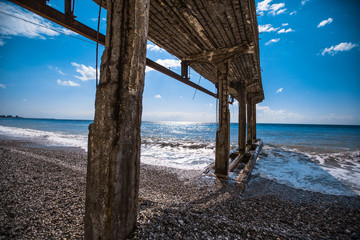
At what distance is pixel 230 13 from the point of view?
11.1 ft

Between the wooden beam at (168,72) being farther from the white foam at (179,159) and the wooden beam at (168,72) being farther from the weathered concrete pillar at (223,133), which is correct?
the white foam at (179,159)

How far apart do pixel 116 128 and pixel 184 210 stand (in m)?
1.92

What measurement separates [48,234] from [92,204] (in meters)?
0.97

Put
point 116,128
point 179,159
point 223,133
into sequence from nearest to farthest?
point 116,128
point 223,133
point 179,159

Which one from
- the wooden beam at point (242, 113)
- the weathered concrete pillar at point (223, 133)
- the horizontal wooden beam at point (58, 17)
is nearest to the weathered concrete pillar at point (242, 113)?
the wooden beam at point (242, 113)

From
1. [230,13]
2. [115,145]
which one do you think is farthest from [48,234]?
[230,13]

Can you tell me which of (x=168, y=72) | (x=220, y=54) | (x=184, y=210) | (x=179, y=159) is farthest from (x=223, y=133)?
(x=179, y=159)

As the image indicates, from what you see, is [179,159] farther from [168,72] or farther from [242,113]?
[168,72]

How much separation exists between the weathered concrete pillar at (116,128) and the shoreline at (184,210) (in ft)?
1.49

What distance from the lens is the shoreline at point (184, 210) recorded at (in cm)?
200

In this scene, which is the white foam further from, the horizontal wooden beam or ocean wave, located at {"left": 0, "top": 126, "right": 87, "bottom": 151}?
the horizontal wooden beam

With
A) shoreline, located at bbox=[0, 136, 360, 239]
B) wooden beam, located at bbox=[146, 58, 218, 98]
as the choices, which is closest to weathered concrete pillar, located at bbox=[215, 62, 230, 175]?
shoreline, located at bbox=[0, 136, 360, 239]

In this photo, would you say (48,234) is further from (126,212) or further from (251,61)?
(251,61)

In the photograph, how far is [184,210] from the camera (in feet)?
8.30
